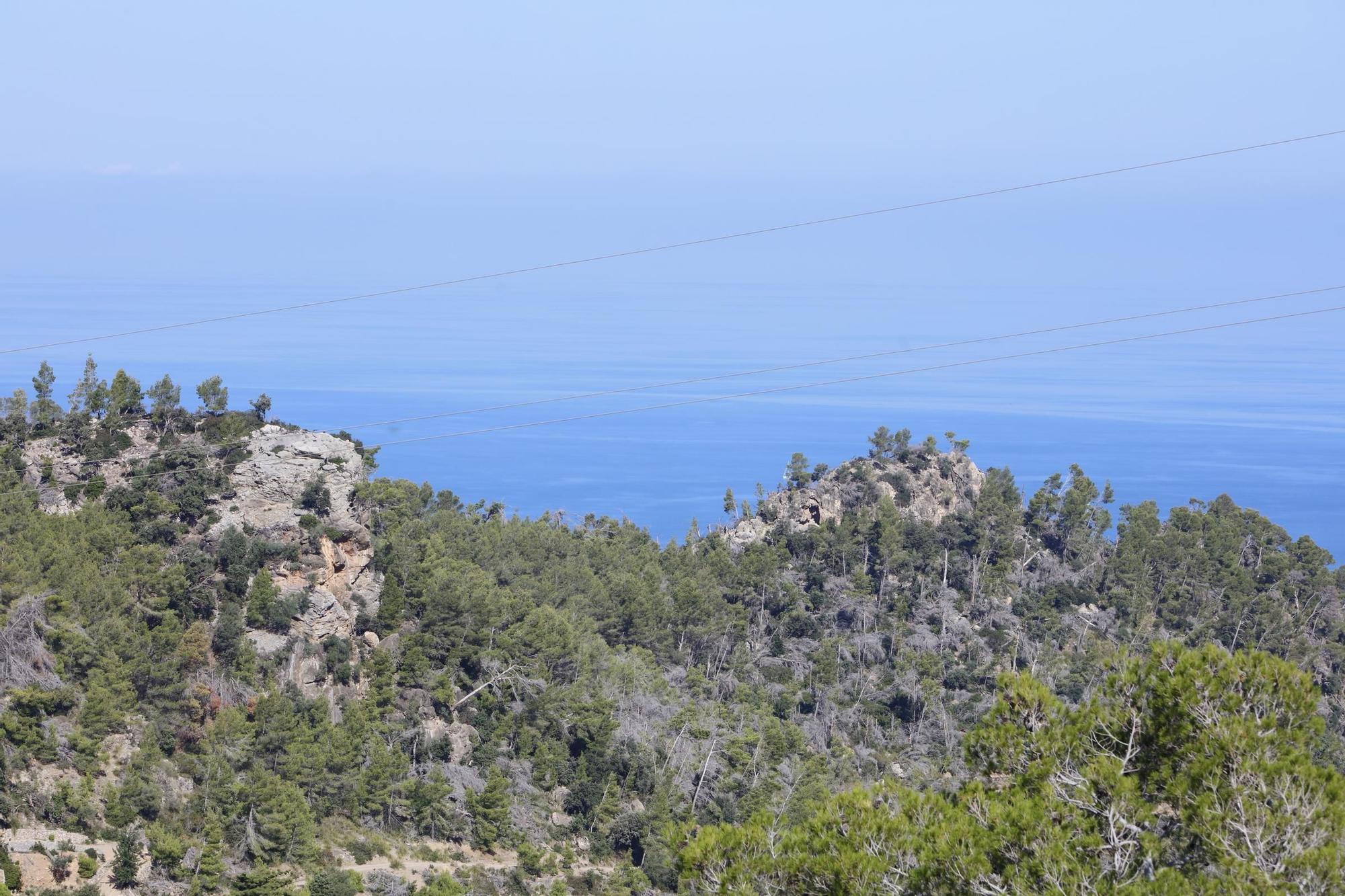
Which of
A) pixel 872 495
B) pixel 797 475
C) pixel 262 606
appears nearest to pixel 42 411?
pixel 262 606

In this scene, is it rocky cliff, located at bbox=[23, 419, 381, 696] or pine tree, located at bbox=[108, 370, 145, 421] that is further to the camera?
pine tree, located at bbox=[108, 370, 145, 421]

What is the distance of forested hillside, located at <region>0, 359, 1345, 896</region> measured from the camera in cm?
1203

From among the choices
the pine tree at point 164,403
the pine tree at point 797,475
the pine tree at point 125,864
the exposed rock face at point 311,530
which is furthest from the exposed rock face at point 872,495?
the pine tree at point 125,864

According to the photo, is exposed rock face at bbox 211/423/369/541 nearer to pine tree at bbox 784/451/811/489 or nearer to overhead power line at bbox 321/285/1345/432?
overhead power line at bbox 321/285/1345/432

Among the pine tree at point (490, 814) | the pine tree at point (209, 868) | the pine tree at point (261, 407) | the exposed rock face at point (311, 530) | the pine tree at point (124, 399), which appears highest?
the pine tree at point (124, 399)

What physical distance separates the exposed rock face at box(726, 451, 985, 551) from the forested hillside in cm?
15

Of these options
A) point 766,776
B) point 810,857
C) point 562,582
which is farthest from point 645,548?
point 810,857

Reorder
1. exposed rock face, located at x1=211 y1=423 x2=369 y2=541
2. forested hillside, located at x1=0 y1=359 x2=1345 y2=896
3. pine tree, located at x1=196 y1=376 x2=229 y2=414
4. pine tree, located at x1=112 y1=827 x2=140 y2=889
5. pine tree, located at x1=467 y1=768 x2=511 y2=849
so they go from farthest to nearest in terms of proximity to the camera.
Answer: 1. pine tree, located at x1=196 y1=376 x2=229 y2=414
2. exposed rock face, located at x1=211 y1=423 x2=369 y2=541
3. pine tree, located at x1=467 y1=768 x2=511 y2=849
4. pine tree, located at x1=112 y1=827 x2=140 y2=889
5. forested hillside, located at x1=0 y1=359 x2=1345 y2=896

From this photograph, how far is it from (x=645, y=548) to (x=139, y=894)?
999 inches

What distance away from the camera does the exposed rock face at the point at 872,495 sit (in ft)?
167

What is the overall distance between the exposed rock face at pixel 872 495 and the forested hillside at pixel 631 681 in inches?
5.8

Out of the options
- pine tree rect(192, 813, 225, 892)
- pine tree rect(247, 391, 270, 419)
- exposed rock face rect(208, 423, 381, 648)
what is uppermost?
pine tree rect(247, 391, 270, 419)

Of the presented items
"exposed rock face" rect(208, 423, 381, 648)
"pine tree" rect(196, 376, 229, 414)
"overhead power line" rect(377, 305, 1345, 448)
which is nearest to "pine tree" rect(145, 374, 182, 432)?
"pine tree" rect(196, 376, 229, 414)

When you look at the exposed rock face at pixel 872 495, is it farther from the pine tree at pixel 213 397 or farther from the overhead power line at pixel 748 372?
the pine tree at pixel 213 397
